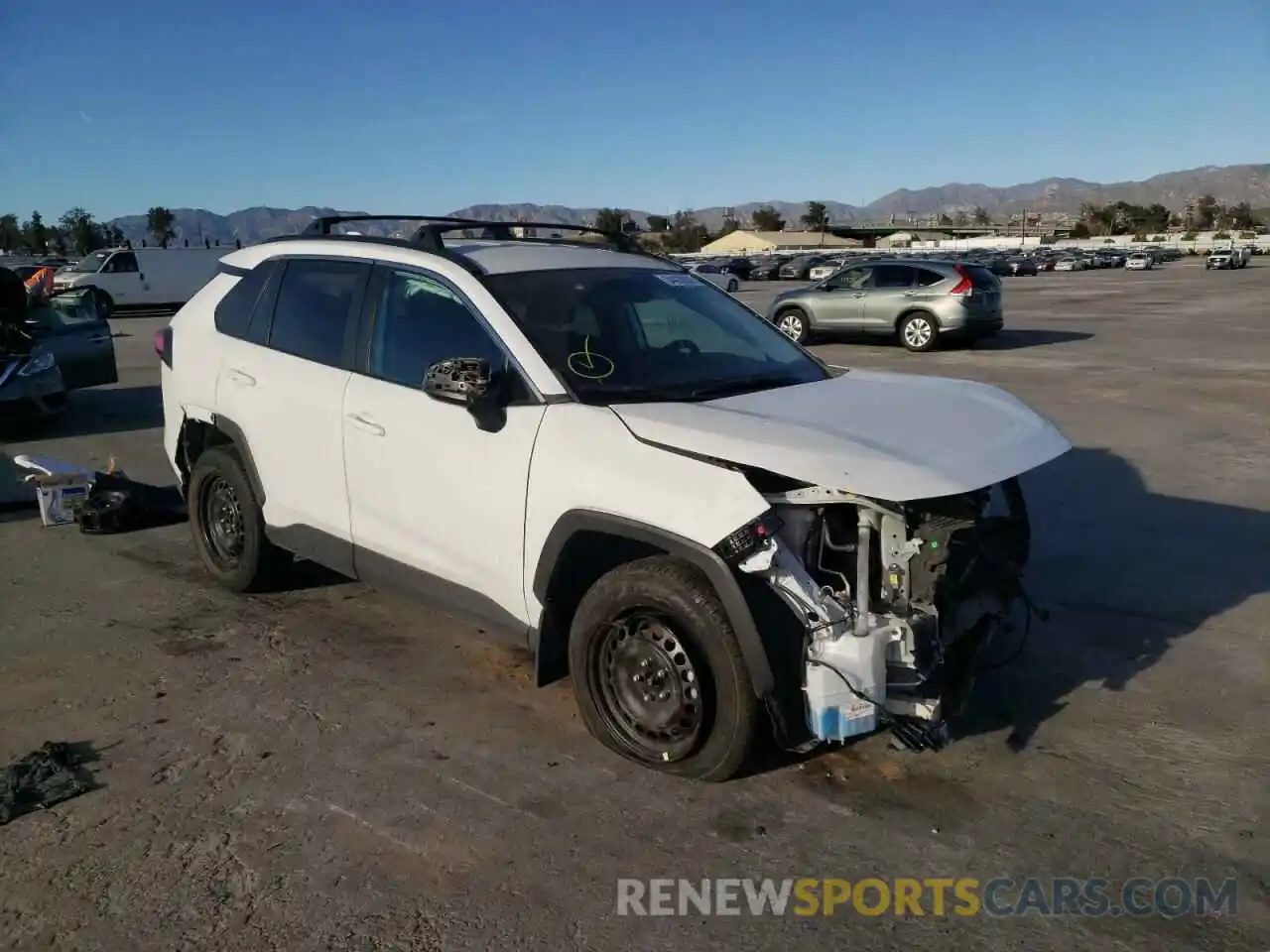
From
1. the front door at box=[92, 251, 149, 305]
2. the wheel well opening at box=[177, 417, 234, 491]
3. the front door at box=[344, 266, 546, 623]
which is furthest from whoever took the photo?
the front door at box=[92, 251, 149, 305]

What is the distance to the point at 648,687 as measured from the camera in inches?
150

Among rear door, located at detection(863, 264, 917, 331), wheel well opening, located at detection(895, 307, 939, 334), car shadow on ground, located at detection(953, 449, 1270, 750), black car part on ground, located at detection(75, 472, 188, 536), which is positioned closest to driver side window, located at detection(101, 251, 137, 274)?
rear door, located at detection(863, 264, 917, 331)

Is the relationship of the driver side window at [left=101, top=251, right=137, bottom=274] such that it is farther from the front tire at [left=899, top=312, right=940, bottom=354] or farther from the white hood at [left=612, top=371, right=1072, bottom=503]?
the white hood at [left=612, top=371, right=1072, bottom=503]

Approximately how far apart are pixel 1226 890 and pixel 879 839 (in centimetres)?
101

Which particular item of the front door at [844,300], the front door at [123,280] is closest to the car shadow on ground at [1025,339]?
the front door at [844,300]

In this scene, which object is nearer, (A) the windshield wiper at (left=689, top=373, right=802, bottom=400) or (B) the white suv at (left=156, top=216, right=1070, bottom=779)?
(B) the white suv at (left=156, top=216, right=1070, bottom=779)

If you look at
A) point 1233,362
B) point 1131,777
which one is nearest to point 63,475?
point 1131,777

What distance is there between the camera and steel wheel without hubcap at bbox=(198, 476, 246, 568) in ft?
18.8

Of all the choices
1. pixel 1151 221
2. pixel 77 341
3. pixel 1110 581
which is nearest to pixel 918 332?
pixel 77 341

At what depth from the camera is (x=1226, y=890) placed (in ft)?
10.3

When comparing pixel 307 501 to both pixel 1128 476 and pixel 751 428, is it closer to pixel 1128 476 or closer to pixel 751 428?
pixel 751 428

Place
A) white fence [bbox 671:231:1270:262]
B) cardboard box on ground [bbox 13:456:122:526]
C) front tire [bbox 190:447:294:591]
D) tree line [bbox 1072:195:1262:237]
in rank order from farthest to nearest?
tree line [bbox 1072:195:1262:237], white fence [bbox 671:231:1270:262], cardboard box on ground [bbox 13:456:122:526], front tire [bbox 190:447:294:591]

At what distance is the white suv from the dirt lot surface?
1.07ft

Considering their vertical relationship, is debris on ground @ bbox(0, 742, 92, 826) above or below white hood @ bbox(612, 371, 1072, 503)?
below
